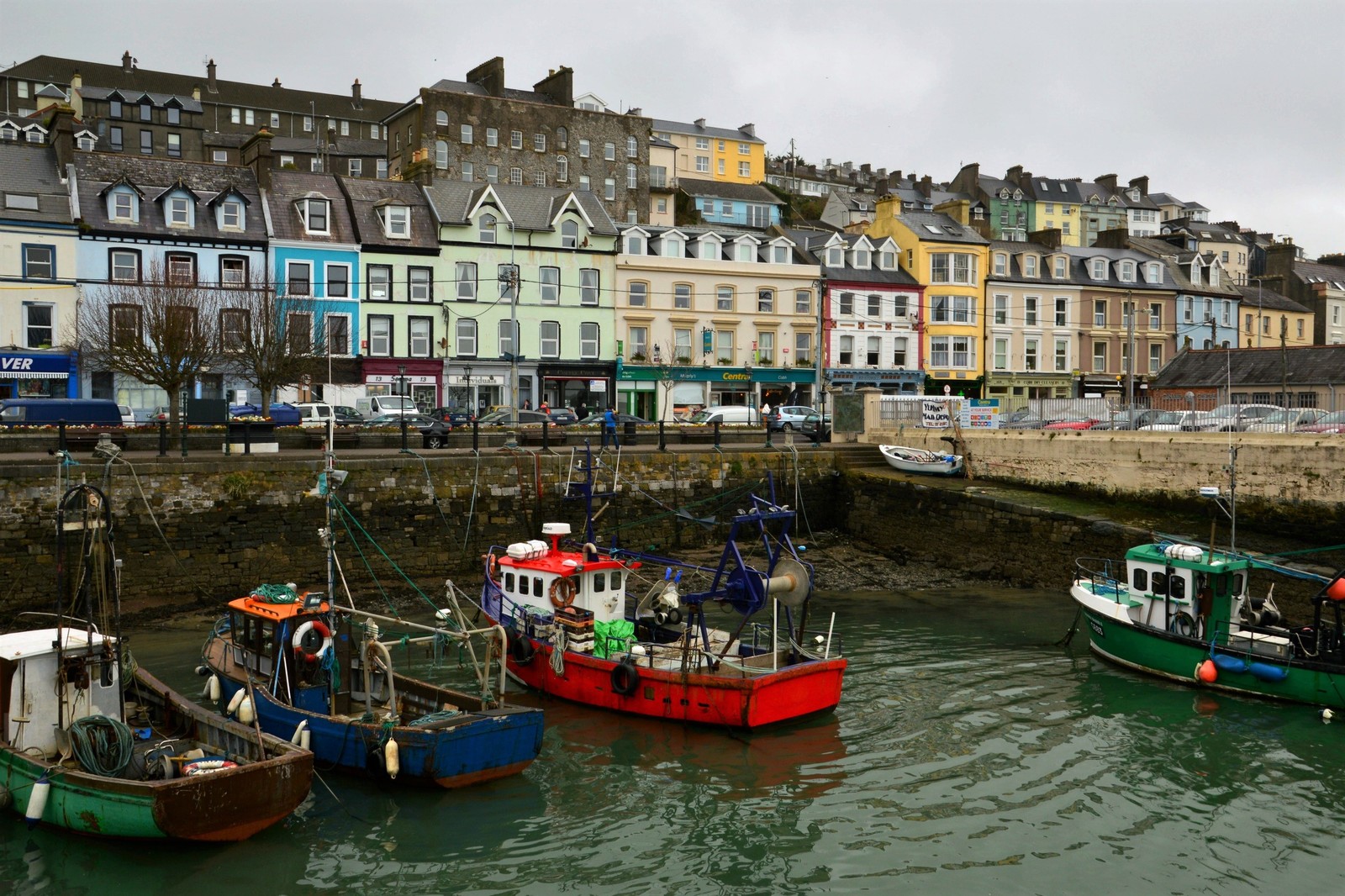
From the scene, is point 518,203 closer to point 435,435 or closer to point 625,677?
point 435,435

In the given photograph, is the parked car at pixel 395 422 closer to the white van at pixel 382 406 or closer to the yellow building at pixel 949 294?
the white van at pixel 382 406

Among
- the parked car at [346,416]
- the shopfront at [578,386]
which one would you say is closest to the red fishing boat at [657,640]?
the parked car at [346,416]

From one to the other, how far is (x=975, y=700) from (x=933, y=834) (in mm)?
4679

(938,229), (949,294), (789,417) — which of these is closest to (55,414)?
(789,417)

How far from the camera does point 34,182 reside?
3716 cm

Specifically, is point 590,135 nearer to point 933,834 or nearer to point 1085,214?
point 1085,214

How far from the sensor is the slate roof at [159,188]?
37.2m

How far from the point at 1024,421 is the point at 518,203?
22857mm

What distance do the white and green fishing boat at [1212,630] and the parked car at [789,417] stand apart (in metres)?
19.3

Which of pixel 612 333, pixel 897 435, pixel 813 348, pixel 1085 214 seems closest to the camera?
pixel 897 435

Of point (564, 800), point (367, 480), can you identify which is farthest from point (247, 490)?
point (564, 800)

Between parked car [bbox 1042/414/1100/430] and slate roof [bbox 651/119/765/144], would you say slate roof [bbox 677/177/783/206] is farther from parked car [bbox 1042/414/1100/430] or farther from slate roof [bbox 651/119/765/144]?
parked car [bbox 1042/414/1100/430]

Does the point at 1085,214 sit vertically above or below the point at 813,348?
above

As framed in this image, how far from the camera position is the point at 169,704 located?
12.8m
